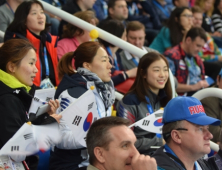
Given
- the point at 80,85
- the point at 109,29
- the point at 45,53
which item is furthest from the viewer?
the point at 109,29

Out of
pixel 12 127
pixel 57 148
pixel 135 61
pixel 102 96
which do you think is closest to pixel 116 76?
pixel 135 61

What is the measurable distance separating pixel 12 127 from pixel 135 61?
2.86 metres

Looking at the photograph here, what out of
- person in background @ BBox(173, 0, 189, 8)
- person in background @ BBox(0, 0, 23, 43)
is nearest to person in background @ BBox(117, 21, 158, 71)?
person in background @ BBox(0, 0, 23, 43)

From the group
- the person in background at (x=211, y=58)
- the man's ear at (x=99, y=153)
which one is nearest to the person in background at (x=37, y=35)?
the man's ear at (x=99, y=153)

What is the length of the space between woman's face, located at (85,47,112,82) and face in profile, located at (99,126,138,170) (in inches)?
50.8

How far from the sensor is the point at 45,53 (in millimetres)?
4836

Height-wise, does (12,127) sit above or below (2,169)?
above

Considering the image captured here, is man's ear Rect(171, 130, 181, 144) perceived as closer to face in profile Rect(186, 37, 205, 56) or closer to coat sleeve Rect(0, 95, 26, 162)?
coat sleeve Rect(0, 95, 26, 162)

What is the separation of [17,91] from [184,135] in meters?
1.22

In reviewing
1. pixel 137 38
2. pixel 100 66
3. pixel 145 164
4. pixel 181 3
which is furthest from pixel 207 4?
pixel 145 164

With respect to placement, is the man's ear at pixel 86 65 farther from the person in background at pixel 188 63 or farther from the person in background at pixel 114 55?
the person in background at pixel 188 63

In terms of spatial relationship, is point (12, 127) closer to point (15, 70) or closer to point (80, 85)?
point (15, 70)

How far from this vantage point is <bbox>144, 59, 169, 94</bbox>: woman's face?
4.46 meters

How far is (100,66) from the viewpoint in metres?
4.09
